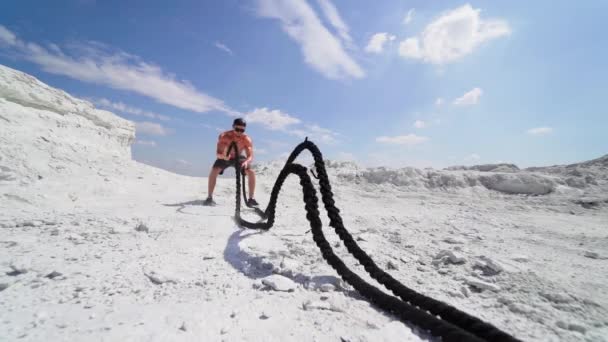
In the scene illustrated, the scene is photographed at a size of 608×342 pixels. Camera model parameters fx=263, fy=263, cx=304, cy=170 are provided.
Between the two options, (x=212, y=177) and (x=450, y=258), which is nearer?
(x=450, y=258)

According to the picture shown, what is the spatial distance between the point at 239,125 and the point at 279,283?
444cm

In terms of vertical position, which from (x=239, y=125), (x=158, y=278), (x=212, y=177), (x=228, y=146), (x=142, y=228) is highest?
(x=239, y=125)

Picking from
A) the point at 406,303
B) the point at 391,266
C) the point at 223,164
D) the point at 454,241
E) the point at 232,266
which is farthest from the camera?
the point at 223,164

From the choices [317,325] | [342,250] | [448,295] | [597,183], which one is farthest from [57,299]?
[597,183]

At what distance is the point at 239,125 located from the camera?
5.63 m

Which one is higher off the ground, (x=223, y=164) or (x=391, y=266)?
(x=223, y=164)

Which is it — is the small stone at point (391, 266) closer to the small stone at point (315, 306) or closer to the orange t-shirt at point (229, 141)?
the small stone at point (315, 306)

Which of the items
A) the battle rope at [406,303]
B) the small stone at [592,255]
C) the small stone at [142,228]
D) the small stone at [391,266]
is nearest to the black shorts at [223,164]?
the small stone at [142,228]

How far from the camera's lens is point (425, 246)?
281cm

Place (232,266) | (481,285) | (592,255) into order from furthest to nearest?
(592,255) < (232,266) < (481,285)

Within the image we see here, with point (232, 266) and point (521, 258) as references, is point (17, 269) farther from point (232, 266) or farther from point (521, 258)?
point (521, 258)

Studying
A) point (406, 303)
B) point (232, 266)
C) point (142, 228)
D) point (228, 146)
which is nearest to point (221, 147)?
point (228, 146)

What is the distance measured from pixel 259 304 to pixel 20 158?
5.87 metres

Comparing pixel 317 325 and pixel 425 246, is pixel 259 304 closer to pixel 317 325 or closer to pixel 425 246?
pixel 317 325
